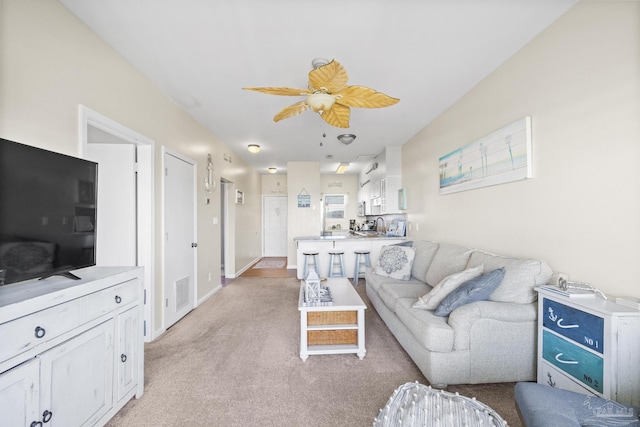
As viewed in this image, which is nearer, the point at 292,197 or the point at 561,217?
the point at 561,217

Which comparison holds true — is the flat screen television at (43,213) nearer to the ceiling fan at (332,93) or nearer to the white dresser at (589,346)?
the ceiling fan at (332,93)

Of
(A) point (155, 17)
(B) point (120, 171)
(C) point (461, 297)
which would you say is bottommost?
(C) point (461, 297)

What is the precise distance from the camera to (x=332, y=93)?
209 centimetres

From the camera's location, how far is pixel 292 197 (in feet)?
21.0

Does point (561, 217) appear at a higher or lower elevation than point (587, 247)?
higher

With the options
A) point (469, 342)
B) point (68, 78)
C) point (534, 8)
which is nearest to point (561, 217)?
point (469, 342)

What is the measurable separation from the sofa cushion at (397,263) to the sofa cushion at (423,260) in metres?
0.08

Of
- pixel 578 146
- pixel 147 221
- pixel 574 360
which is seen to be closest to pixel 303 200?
pixel 147 221

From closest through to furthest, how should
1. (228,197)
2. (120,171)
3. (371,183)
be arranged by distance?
(120,171), (228,197), (371,183)

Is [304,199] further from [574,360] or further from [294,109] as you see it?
[574,360]

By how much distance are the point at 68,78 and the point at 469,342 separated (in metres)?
3.38

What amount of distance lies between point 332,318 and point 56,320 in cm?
188

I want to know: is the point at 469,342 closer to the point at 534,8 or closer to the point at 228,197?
the point at 534,8

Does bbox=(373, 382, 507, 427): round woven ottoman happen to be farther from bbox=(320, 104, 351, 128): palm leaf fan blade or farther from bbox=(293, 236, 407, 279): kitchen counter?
bbox=(293, 236, 407, 279): kitchen counter
